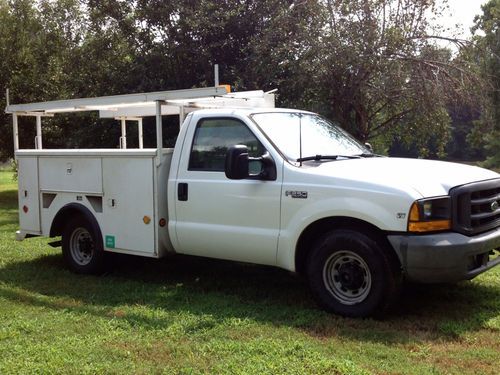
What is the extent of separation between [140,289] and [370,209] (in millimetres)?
2865

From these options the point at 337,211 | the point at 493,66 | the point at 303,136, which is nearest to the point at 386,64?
the point at 303,136

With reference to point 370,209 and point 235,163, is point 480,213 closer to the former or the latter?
point 370,209

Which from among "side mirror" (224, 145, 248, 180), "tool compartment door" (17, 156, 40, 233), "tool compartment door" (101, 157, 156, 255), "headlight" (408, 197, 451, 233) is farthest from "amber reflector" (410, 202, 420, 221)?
"tool compartment door" (17, 156, 40, 233)

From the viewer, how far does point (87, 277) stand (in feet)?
23.1

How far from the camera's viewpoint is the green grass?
13.6ft

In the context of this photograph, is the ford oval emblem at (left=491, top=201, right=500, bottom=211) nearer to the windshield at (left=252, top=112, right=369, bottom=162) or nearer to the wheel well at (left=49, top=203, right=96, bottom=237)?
the windshield at (left=252, top=112, right=369, bottom=162)

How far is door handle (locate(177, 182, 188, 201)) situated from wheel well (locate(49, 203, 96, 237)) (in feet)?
4.66

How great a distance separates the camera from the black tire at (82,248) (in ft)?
23.0

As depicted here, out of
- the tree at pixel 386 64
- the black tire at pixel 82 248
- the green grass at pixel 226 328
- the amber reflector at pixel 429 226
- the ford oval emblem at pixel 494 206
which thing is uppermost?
the tree at pixel 386 64

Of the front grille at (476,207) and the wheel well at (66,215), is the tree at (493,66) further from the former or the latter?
the wheel well at (66,215)

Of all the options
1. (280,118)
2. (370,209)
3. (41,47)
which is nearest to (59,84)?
(41,47)

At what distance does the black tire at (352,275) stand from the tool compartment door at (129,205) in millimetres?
2041

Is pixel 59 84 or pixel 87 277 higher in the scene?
pixel 59 84

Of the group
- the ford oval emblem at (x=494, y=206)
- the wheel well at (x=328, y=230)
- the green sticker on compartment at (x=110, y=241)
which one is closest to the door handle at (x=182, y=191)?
the green sticker on compartment at (x=110, y=241)
